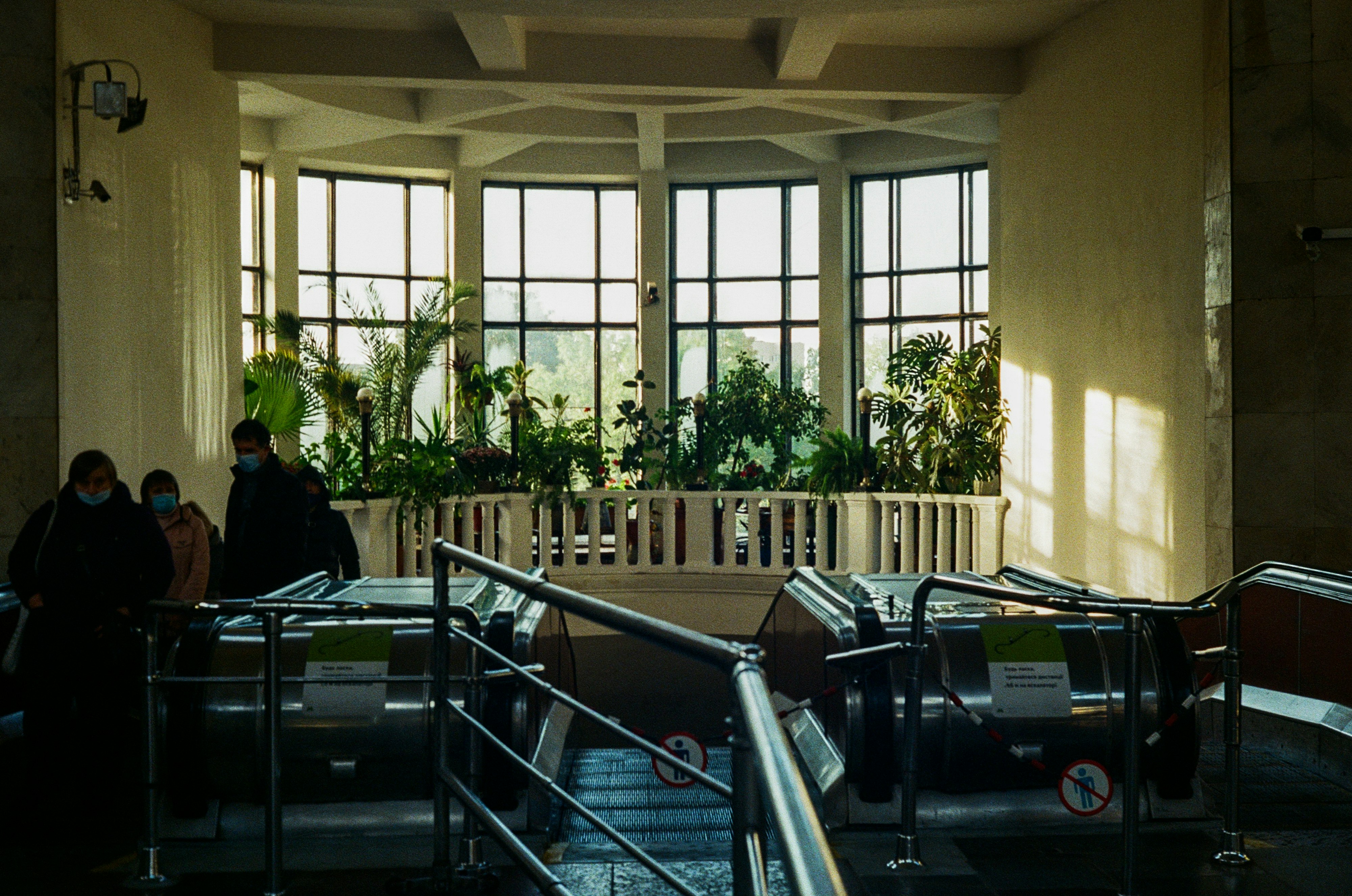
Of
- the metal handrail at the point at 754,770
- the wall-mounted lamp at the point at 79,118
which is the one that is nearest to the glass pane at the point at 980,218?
the wall-mounted lamp at the point at 79,118

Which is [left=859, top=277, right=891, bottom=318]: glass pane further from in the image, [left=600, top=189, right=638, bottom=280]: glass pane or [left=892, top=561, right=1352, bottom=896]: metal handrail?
[left=892, top=561, right=1352, bottom=896]: metal handrail

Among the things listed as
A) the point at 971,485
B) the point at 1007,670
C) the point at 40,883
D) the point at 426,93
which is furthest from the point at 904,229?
the point at 40,883

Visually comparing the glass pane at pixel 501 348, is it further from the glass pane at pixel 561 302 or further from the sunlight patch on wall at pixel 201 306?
the sunlight patch on wall at pixel 201 306

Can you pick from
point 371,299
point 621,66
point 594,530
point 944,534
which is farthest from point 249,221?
point 944,534

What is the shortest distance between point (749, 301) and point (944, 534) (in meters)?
6.49

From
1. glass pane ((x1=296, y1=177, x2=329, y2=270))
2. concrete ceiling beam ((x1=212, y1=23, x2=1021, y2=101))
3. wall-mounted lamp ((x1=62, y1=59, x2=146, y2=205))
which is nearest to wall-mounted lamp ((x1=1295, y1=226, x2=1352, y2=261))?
concrete ceiling beam ((x1=212, y1=23, x2=1021, y2=101))

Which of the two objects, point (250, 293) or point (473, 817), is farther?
point (250, 293)

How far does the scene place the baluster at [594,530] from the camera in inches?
471

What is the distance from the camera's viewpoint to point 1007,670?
4.72 m

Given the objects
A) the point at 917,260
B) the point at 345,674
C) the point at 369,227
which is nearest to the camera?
the point at 345,674

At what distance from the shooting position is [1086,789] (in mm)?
4324

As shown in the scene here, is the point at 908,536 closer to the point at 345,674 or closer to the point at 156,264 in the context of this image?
the point at 156,264

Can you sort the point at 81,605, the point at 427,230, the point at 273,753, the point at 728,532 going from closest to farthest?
→ the point at 273,753, the point at 81,605, the point at 728,532, the point at 427,230

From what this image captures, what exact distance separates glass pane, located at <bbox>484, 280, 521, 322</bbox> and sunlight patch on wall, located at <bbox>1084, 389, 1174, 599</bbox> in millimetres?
8993
